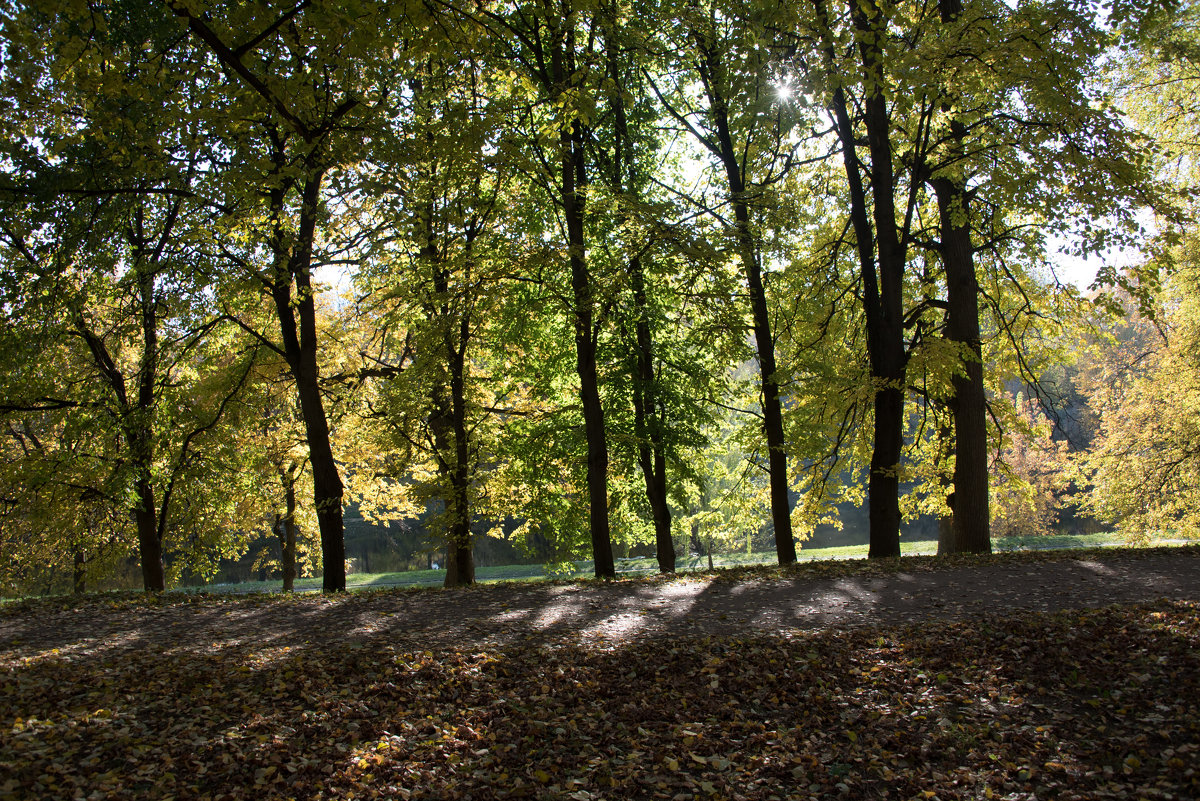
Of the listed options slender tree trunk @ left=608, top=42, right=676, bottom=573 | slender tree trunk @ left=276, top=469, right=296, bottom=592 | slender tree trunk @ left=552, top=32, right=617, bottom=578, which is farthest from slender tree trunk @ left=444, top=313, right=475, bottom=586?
slender tree trunk @ left=276, top=469, right=296, bottom=592

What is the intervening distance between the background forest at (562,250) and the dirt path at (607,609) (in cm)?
270

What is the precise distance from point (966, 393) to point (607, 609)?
7.32 meters

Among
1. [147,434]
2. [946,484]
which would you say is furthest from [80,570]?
[946,484]

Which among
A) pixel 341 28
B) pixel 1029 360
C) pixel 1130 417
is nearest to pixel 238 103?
pixel 341 28

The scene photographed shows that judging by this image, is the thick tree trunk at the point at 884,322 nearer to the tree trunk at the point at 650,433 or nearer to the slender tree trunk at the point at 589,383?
the tree trunk at the point at 650,433

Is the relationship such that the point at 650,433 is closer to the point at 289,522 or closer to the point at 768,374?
the point at 768,374

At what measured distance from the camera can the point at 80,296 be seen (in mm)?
9594

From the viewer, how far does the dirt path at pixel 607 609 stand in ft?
22.4

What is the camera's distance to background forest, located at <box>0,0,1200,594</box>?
300 inches

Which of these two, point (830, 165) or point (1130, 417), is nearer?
point (830, 165)

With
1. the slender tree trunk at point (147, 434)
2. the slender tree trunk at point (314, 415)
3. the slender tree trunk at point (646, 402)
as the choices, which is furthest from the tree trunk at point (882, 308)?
the slender tree trunk at point (147, 434)

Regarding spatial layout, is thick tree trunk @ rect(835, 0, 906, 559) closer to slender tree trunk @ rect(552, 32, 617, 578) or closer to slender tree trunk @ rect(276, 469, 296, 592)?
slender tree trunk @ rect(552, 32, 617, 578)

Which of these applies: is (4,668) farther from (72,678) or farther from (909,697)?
(909,697)

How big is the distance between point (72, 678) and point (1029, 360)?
55.2ft
